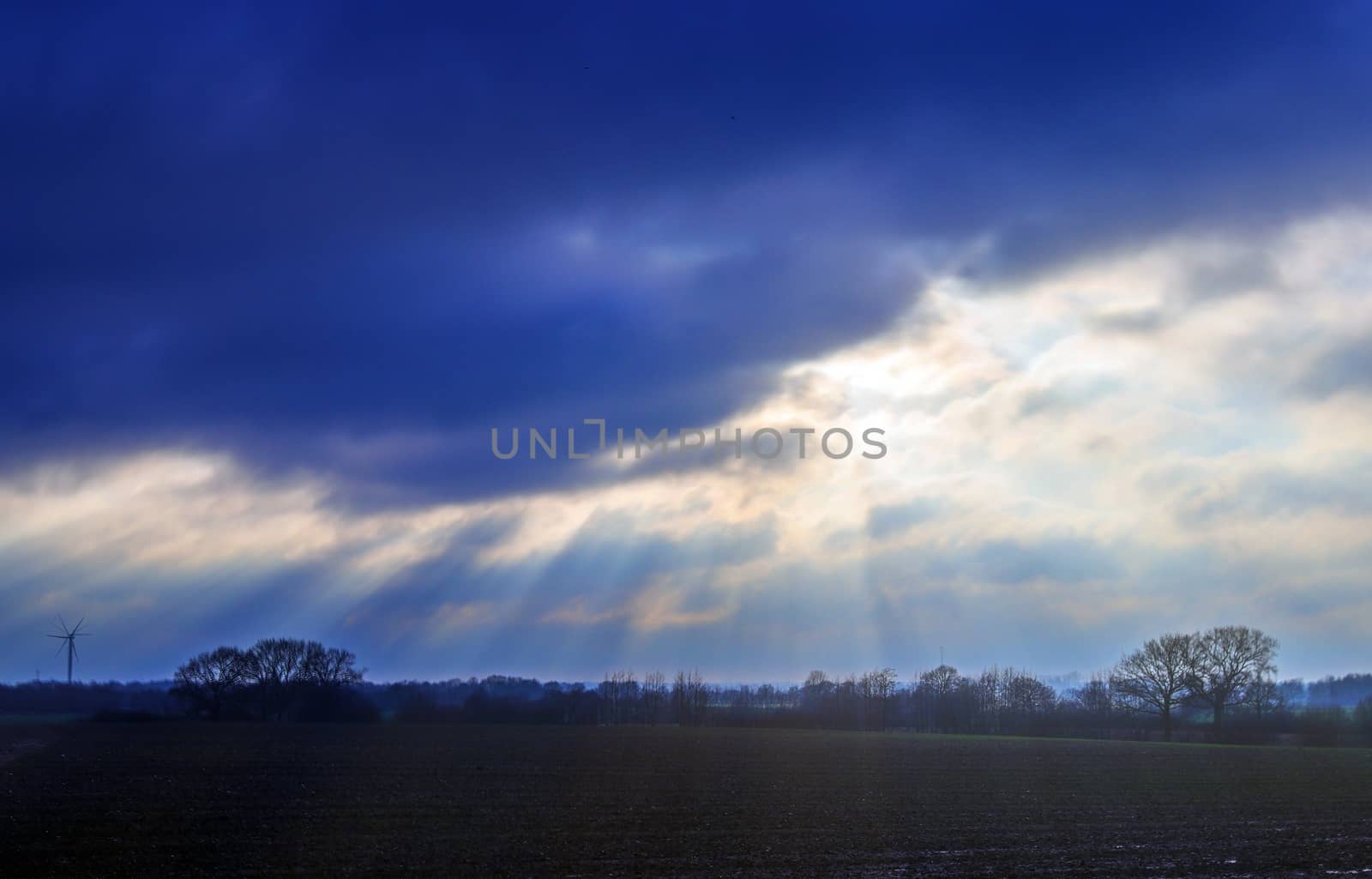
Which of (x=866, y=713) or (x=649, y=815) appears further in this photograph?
(x=866, y=713)

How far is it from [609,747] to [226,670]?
69.4 m

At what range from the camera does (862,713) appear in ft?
508

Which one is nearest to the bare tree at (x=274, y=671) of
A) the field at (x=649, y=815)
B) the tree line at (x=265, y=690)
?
the tree line at (x=265, y=690)

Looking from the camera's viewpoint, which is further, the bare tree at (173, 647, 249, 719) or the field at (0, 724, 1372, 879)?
the bare tree at (173, 647, 249, 719)

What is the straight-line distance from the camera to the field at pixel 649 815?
24.0 meters

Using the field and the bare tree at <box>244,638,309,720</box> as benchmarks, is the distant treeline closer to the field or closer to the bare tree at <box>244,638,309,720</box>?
the bare tree at <box>244,638,309,720</box>

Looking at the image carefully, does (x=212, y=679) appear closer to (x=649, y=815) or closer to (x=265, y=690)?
(x=265, y=690)

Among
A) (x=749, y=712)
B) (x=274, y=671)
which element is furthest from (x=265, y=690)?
(x=749, y=712)

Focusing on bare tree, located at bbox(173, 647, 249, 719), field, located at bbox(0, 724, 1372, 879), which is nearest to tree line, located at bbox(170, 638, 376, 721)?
bare tree, located at bbox(173, 647, 249, 719)

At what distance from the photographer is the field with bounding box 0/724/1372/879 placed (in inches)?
946

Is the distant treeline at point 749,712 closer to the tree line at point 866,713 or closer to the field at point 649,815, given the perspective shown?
the tree line at point 866,713

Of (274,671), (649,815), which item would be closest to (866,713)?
(274,671)

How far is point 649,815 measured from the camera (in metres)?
32.5

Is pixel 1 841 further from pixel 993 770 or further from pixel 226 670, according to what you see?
pixel 226 670
